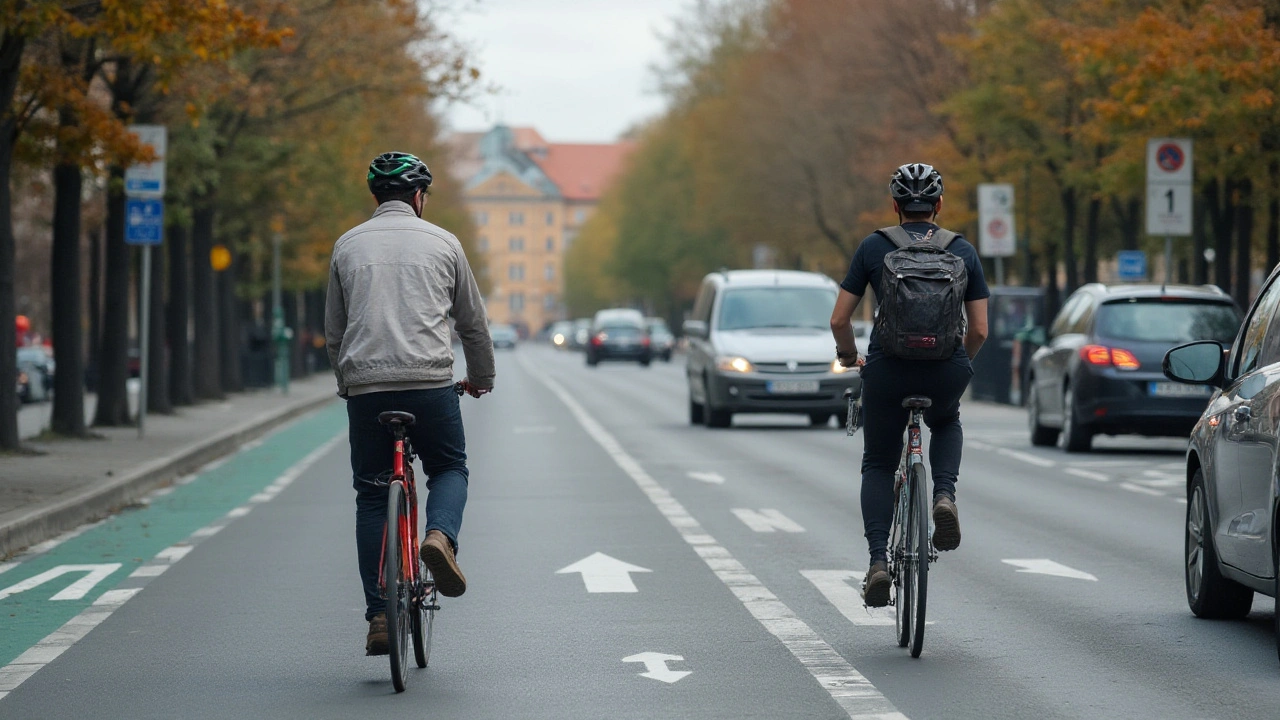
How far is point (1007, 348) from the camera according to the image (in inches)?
1425

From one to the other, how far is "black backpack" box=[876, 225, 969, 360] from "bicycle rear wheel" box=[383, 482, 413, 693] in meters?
1.93

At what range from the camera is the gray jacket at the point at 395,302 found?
766 centimetres

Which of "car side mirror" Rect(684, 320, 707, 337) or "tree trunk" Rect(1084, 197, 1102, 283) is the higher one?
"tree trunk" Rect(1084, 197, 1102, 283)

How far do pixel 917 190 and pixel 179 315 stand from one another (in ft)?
77.9

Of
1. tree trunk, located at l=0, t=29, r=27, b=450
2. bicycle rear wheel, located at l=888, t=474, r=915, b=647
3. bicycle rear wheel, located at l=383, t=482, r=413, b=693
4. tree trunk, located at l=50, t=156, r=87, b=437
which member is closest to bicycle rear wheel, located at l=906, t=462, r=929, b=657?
bicycle rear wheel, located at l=888, t=474, r=915, b=647

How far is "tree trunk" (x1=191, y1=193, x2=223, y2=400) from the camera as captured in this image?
3381 centimetres

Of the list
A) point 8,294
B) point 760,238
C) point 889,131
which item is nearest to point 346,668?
point 8,294

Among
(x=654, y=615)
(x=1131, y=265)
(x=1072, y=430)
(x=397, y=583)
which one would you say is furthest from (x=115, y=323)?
(x=1131, y=265)

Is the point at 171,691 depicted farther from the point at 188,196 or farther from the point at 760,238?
the point at 760,238

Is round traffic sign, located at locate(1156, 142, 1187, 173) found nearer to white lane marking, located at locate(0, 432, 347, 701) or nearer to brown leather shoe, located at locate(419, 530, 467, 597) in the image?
white lane marking, located at locate(0, 432, 347, 701)

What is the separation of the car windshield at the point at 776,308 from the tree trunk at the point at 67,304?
796 centimetres

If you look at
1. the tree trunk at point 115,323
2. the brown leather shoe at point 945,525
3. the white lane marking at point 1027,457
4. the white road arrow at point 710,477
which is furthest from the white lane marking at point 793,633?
the tree trunk at point 115,323

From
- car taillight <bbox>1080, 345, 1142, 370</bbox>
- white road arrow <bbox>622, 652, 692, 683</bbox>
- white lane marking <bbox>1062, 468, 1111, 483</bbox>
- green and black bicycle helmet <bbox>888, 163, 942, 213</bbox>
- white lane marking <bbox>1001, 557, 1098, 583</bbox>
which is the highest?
green and black bicycle helmet <bbox>888, 163, 942, 213</bbox>

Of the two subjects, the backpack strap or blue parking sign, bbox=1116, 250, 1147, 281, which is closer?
the backpack strap
